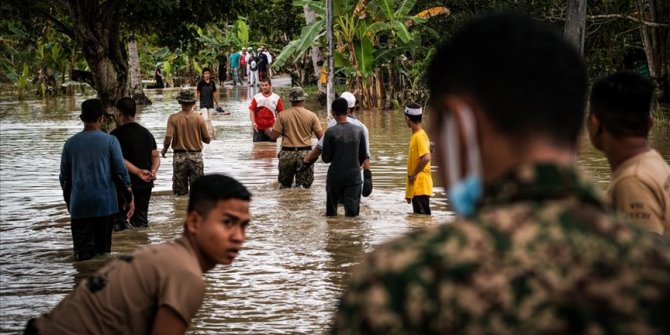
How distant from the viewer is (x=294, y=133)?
636 inches

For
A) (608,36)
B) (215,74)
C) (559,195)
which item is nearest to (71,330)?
(559,195)

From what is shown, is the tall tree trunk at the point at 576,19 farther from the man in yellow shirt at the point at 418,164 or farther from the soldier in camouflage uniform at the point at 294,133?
the man in yellow shirt at the point at 418,164

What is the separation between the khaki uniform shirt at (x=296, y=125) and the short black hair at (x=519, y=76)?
45.4 ft

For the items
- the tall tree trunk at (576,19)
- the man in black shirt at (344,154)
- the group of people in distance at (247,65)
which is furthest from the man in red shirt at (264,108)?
the group of people in distance at (247,65)

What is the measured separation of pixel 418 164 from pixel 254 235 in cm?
199

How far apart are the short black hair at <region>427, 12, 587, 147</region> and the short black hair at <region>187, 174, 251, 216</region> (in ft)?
8.28

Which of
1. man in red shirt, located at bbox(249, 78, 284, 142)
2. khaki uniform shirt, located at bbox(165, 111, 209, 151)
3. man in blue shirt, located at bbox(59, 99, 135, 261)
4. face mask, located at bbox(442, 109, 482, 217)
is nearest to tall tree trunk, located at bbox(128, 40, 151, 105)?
A: man in red shirt, located at bbox(249, 78, 284, 142)

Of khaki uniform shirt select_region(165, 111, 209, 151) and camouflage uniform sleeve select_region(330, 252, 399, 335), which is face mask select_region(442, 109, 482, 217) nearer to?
camouflage uniform sleeve select_region(330, 252, 399, 335)

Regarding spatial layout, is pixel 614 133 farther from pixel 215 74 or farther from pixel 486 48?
pixel 215 74

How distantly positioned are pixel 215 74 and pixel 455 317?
197ft

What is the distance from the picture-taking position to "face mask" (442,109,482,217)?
2.21m

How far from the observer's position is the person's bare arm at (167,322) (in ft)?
13.5

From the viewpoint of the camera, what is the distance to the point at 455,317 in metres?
2.06

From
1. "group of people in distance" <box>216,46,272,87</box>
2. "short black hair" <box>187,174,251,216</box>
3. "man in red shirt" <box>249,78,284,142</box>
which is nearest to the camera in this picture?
"short black hair" <box>187,174,251,216</box>
